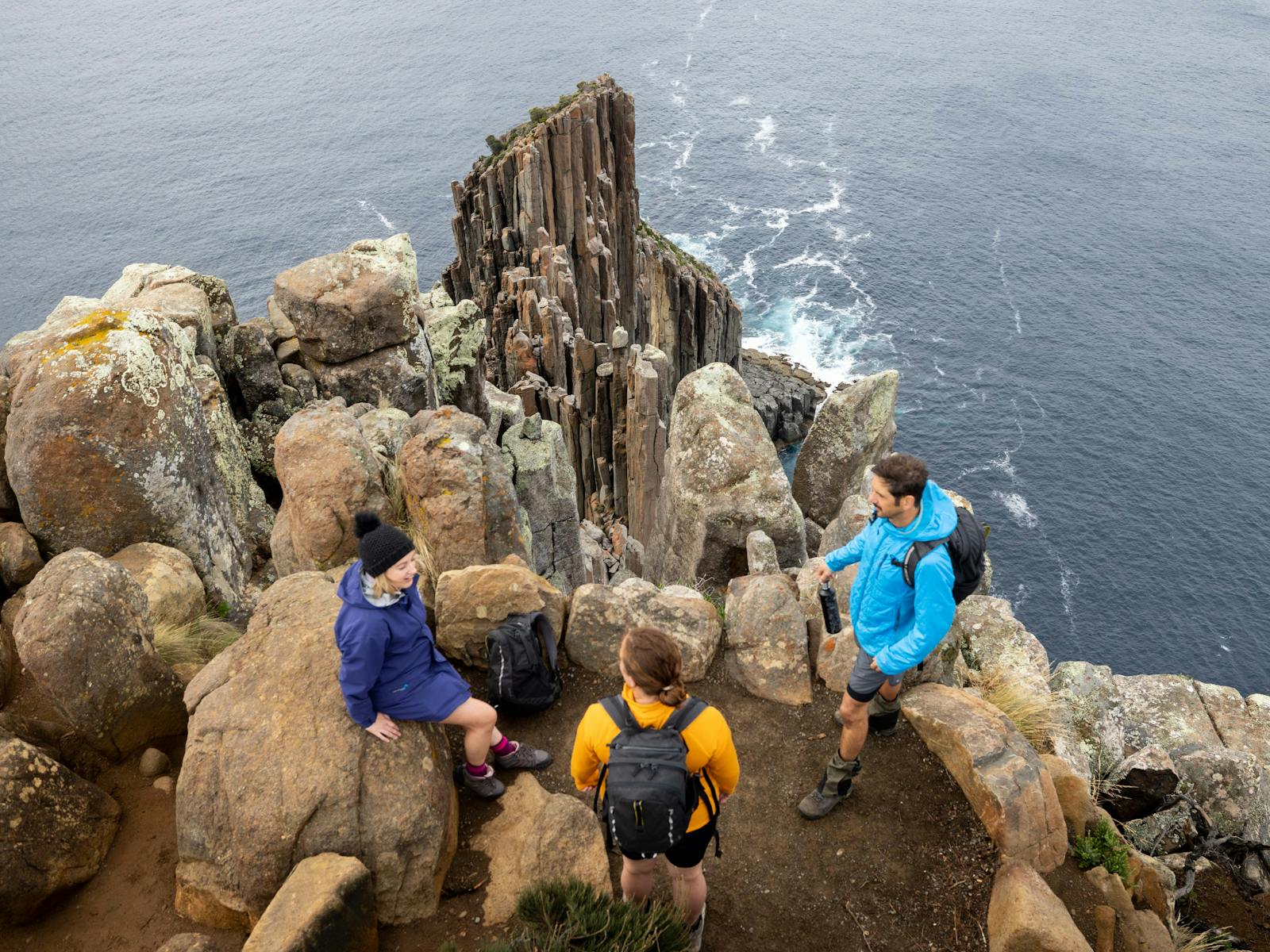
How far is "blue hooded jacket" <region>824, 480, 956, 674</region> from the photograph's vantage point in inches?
308

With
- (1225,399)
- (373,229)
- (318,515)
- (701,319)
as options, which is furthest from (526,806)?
(373,229)

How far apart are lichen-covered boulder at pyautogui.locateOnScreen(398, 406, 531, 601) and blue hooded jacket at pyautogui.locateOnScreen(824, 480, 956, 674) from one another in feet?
18.4

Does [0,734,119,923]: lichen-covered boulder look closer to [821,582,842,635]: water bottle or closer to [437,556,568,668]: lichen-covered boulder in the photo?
[437,556,568,668]: lichen-covered boulder

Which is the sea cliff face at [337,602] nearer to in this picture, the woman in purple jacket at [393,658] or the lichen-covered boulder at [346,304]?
the lichen-covered boulder at [346,304]

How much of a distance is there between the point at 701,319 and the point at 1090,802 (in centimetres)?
5270

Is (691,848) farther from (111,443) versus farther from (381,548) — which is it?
(111,443)

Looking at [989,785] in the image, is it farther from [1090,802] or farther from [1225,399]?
[1225,399]

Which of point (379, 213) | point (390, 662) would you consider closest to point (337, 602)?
point (390, 662)

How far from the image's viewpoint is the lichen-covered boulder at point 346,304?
58.6 feet

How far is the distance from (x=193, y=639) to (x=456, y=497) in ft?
12.3

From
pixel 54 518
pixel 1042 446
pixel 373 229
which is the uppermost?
pixel 54 518

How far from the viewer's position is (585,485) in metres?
39.4

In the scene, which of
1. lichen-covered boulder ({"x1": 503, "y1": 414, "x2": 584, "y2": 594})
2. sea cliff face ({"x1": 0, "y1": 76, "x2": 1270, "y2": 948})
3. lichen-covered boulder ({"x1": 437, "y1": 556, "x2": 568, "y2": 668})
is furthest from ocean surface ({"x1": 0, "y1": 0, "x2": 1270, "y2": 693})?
lichen-covered boulder ({"x1": 437, "y1": 556, "x2": 568, "y2": 668})

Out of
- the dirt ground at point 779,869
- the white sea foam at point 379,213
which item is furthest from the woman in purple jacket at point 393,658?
the white sea foam at point 379,213
